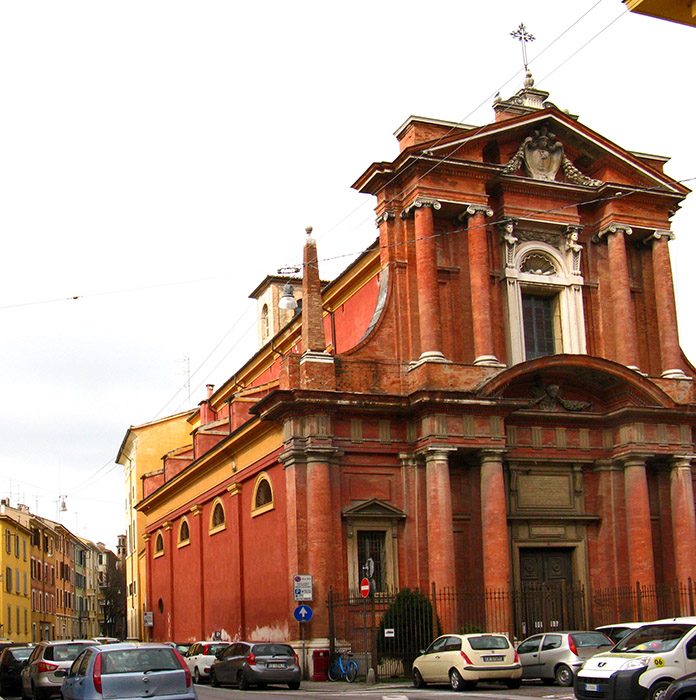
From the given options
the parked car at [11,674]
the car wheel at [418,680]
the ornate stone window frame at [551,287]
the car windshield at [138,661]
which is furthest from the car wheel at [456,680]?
the ornate stone window frame at [551,287]

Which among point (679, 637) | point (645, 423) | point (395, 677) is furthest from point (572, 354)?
point (679, 637)

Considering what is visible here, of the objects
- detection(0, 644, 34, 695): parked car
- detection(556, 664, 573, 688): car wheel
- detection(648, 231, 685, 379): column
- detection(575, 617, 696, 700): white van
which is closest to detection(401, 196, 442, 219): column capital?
detection(648, 231, 685, 379): column

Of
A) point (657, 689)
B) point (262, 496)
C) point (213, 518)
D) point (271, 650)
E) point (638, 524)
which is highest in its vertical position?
point (262, 496)

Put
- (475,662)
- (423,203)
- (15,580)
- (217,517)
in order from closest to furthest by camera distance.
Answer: (475,662)
(423,203)
(217,517)
(15,580)

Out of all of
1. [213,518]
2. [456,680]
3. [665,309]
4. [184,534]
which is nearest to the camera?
[456,680]

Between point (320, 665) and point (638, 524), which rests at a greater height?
point (638, 524)

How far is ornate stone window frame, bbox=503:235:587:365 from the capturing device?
29828 millimetres

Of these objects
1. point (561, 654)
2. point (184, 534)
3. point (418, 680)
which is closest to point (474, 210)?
point (561, 654)

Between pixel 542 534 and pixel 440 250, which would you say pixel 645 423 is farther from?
pixel 440 250

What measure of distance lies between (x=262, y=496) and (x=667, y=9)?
23201 mm

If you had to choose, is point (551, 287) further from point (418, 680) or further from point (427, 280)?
point (418, 680)

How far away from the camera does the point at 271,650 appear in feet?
A: 78.9

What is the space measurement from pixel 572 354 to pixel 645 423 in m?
3.05

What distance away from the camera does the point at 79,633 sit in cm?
8719
